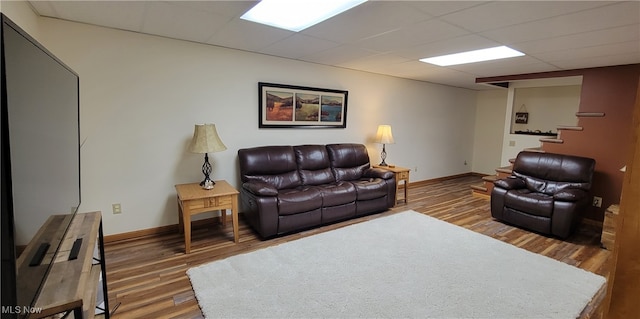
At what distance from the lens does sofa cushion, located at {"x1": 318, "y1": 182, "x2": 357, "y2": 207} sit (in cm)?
357

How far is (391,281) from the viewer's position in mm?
2383

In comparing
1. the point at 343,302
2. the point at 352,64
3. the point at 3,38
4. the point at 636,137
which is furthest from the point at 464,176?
the point at 3,38

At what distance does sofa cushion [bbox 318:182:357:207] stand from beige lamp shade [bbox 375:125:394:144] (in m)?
1.28

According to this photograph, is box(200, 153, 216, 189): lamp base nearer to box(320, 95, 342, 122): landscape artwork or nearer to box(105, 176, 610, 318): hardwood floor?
box(105, 176, 610, 318): hardwood floor

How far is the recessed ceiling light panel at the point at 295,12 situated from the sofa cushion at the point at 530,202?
125 inches

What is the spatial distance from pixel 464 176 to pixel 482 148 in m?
0.80

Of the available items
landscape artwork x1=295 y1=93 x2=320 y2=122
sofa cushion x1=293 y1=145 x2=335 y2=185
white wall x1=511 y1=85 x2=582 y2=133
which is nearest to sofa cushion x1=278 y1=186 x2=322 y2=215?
sofa cushion x1=293 y1=145 x2=335 y2=185

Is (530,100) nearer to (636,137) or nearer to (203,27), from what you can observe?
(203,27)

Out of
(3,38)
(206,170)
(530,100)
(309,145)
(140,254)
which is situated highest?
(530,100)

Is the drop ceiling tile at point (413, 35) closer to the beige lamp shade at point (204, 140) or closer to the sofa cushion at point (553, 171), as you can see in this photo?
the beige lamp shade at point (204, 140)

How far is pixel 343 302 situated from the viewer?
6.90ft

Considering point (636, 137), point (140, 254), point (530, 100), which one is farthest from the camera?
point (530, 100)

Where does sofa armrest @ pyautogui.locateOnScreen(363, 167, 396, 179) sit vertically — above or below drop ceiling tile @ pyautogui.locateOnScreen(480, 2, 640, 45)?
below

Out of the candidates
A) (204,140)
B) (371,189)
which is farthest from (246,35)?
(371,189)
